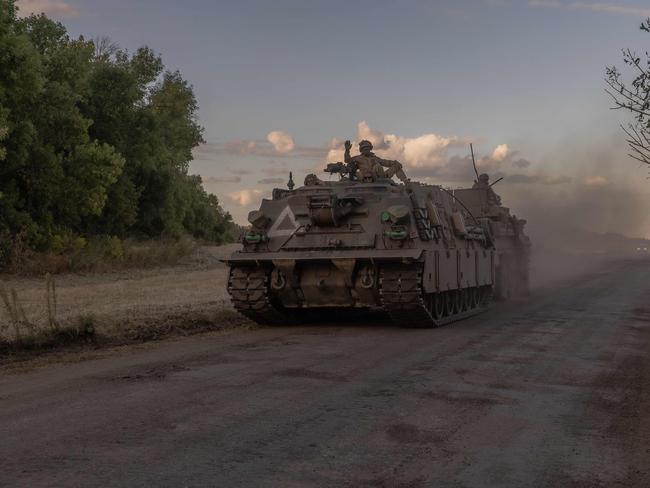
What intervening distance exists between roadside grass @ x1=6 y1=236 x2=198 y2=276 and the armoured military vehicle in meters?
10.8

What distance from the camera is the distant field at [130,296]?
15094 mm

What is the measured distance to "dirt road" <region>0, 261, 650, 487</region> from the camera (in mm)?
5805

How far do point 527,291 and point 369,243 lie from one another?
38.4 ft

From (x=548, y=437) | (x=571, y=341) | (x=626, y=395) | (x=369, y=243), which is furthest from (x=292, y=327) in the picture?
(x=548, y=437)

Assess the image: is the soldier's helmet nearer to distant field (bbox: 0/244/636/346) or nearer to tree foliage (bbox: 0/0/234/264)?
distant field (bbox: 0/244/636/346)

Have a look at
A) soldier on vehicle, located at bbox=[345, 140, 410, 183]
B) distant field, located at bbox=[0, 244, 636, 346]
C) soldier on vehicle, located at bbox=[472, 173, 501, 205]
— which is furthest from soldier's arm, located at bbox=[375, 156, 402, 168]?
soldier on vehicle, located at bbox=[472, 173, 501, 205]

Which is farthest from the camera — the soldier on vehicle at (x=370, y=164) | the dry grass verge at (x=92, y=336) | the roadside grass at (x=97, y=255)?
the roadside grass at (x=97, y=255)

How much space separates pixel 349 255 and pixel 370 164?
3.82 metres

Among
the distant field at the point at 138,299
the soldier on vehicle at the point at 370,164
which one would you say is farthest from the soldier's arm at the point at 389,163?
the distant field at the point at 138,299

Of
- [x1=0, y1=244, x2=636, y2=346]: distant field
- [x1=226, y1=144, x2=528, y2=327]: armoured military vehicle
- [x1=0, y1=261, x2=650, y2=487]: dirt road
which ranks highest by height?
[x1=226, y1=144, x2=528, y2=327]: armoured military vehicle

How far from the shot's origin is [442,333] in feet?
47.0

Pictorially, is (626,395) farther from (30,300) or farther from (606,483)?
(30,300)

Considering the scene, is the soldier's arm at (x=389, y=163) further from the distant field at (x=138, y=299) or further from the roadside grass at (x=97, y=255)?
the roadside grass at (x=97, y=255)

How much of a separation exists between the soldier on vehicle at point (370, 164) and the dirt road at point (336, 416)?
5874 mm
